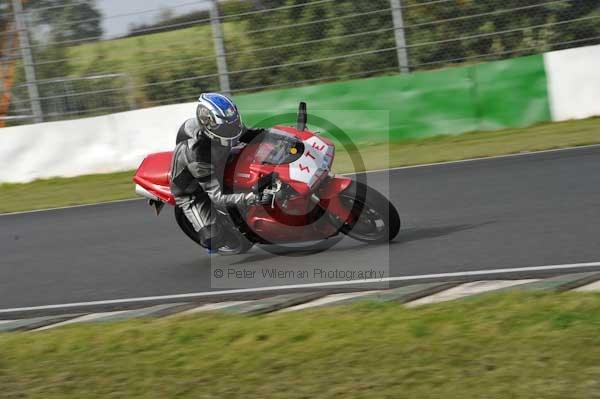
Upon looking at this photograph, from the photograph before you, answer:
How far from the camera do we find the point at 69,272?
8750mm

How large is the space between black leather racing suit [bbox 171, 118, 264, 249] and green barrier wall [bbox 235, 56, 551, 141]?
22.3ft

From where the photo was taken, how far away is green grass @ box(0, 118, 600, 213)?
1267 centimetres

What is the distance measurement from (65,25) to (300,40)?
4.01 m

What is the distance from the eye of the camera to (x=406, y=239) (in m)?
8.17

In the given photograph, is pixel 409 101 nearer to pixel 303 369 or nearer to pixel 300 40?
pixel 300 40

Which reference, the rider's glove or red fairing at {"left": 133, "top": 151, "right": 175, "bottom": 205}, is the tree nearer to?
red fairing at {"left": 133, "top": 151, "right": 175, "bottom": 205}

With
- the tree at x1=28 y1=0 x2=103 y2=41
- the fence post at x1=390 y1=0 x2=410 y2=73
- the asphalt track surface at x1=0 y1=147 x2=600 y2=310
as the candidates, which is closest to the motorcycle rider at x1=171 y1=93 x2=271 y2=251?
the asphalt track surface at x1=0 y1=147 x2=600 y2=310

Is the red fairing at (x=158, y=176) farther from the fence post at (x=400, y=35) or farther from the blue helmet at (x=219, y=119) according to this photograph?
the fence post at (x=400, y=35)

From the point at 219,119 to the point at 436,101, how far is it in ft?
25.1

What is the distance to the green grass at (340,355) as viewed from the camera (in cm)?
452

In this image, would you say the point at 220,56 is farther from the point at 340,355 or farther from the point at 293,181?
the point at 340,355

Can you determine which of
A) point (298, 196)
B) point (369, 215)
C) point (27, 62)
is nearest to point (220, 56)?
point (27, 62)

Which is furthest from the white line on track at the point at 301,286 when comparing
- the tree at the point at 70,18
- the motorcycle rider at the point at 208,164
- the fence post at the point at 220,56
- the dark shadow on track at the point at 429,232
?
the tree at the point at 70,18

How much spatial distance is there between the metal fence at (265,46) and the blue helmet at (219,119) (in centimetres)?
792
